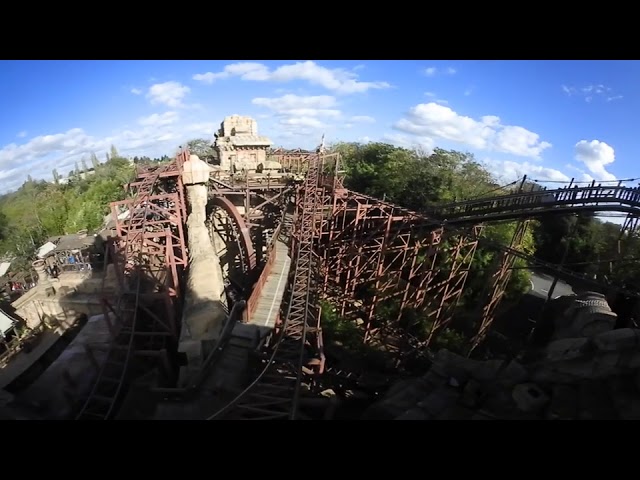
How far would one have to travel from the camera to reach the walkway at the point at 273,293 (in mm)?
9323

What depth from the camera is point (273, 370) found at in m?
7.15

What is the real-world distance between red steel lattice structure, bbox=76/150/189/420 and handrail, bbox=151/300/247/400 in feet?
7.93

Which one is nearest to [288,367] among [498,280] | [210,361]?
[210,361]

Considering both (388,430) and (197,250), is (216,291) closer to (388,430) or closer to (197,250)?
(197,250)

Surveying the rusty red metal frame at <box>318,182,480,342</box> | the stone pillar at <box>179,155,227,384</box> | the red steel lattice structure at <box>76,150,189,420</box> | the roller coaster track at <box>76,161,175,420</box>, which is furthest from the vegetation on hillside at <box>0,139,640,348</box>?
the roller coaster track at <box>76,161,175,420</box>

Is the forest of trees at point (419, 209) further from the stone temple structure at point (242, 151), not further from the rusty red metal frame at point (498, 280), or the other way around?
the stone temple structure at point (242, 151)

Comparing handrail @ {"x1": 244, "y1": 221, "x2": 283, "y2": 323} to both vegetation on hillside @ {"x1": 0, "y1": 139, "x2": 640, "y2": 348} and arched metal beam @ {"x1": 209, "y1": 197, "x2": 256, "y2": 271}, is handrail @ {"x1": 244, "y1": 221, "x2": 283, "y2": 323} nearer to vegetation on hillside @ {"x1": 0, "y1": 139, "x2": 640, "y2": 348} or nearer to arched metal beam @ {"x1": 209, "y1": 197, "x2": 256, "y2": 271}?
arched metal beam @ {"x1": 209, "y1": 197, "x2": 256, "y2": 271}

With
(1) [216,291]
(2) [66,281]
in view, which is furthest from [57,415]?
(2) [66,281]

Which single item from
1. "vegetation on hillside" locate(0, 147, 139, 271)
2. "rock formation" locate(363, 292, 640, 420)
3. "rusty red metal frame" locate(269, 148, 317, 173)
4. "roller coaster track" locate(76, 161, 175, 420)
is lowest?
"vegetation on hillside" locate(0, 147, 139, 271)

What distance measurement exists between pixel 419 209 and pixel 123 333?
11.6 meters

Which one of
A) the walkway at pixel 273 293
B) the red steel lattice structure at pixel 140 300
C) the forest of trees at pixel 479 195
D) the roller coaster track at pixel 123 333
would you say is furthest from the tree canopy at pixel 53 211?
the walkway at pixel 273 293

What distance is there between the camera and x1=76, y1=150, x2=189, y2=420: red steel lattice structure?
9867 mm

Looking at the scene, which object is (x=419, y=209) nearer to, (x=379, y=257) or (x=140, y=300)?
(x=379, y=257)
